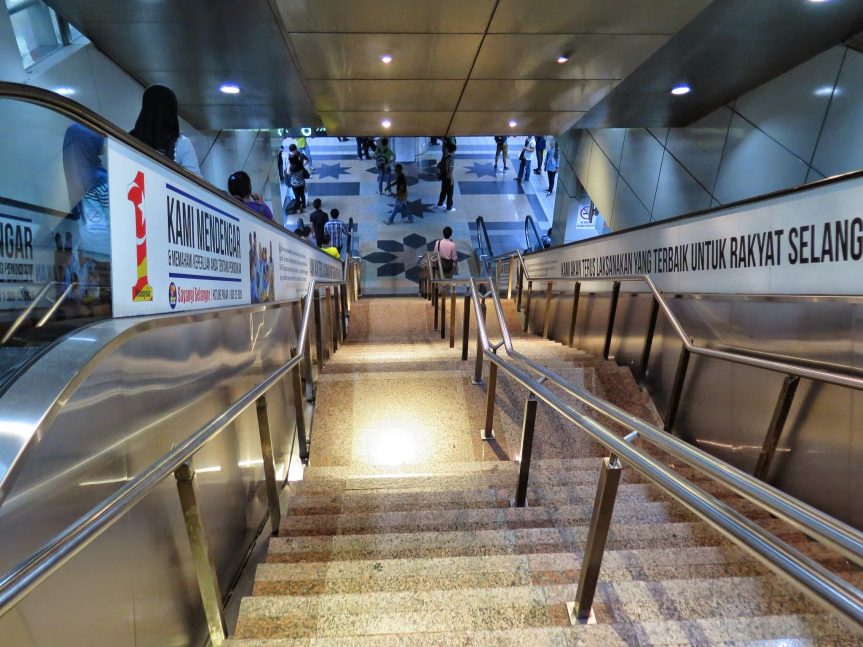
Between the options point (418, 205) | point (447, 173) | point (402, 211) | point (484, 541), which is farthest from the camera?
point (418, 205)

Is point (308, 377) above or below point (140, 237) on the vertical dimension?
below

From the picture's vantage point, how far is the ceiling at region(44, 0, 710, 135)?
4.80 m

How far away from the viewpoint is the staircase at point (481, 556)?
143cm

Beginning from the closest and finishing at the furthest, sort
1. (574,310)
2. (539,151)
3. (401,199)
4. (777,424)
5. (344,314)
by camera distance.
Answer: (777,424)
(574,310)
(344,314)
(401,199)
(539,151)

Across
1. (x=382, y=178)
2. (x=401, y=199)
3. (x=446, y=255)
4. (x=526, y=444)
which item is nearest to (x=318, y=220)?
(x=446, y=255)

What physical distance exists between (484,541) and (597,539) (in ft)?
2.10

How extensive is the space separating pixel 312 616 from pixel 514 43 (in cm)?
577

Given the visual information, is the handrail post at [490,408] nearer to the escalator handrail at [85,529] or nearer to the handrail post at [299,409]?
the handrail post at [299,409]

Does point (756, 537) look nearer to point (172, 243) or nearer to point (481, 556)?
point (481, 556)

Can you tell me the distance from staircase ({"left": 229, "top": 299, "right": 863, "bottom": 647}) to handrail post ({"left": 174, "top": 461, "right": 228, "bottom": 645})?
79 mm

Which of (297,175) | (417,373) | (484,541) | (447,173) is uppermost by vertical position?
(447,173)

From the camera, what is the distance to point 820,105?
5.34m

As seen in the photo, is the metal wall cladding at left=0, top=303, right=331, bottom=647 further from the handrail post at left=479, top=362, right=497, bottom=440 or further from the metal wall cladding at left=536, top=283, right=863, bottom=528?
the metal wall cladding at left=536, top=283, right=863, bottom=528

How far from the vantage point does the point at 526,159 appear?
18500 millimetres
